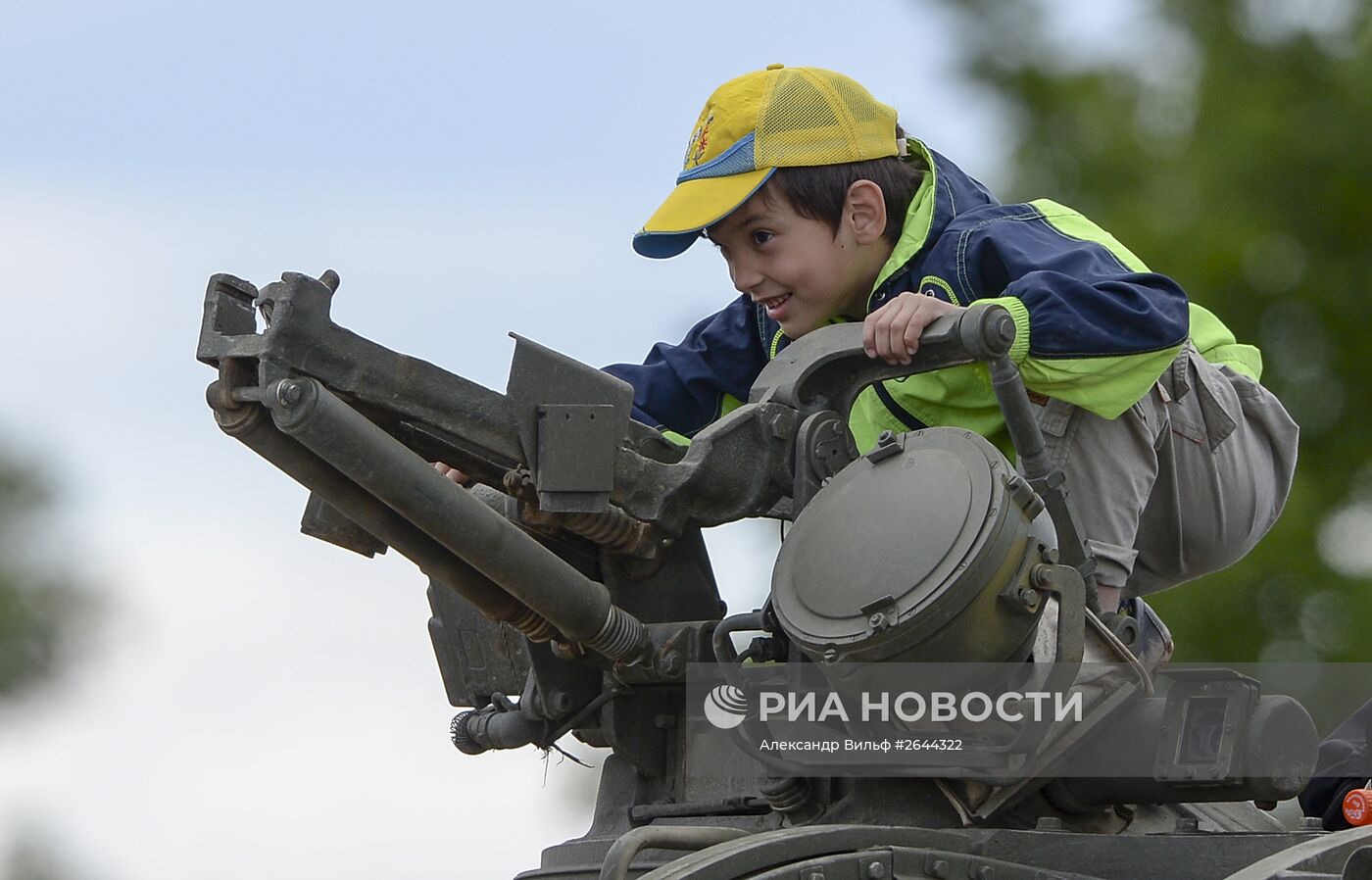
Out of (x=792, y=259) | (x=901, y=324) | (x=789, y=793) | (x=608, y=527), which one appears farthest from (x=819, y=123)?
(x=789, y=793)

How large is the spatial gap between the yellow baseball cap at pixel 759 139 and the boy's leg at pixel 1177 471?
2.56ft

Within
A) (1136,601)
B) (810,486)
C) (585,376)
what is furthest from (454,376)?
(1136,601)

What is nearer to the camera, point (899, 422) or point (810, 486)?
point (810, 486)

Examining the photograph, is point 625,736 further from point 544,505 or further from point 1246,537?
point 1246,537

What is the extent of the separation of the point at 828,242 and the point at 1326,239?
738 centimetres

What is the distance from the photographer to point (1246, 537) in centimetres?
488

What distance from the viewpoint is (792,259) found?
182 inches

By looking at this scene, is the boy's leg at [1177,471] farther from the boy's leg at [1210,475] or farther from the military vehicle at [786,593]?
the military vehicle at [786,593]

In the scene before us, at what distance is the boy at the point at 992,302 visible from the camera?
4.12 metres

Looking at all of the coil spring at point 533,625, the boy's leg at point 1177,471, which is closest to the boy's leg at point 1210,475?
the boy's leg at point 1177,471

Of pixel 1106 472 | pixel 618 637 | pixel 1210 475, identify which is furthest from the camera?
pixel 1210 475

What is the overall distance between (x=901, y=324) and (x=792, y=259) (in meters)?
0.61

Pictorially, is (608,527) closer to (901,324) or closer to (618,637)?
(618,637)

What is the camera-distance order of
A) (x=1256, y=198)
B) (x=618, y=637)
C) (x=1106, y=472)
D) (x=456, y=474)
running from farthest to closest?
(x=1256, y=198)
(x=1106, y=472)
(x=456, y=474)
(x=618, y=637)
